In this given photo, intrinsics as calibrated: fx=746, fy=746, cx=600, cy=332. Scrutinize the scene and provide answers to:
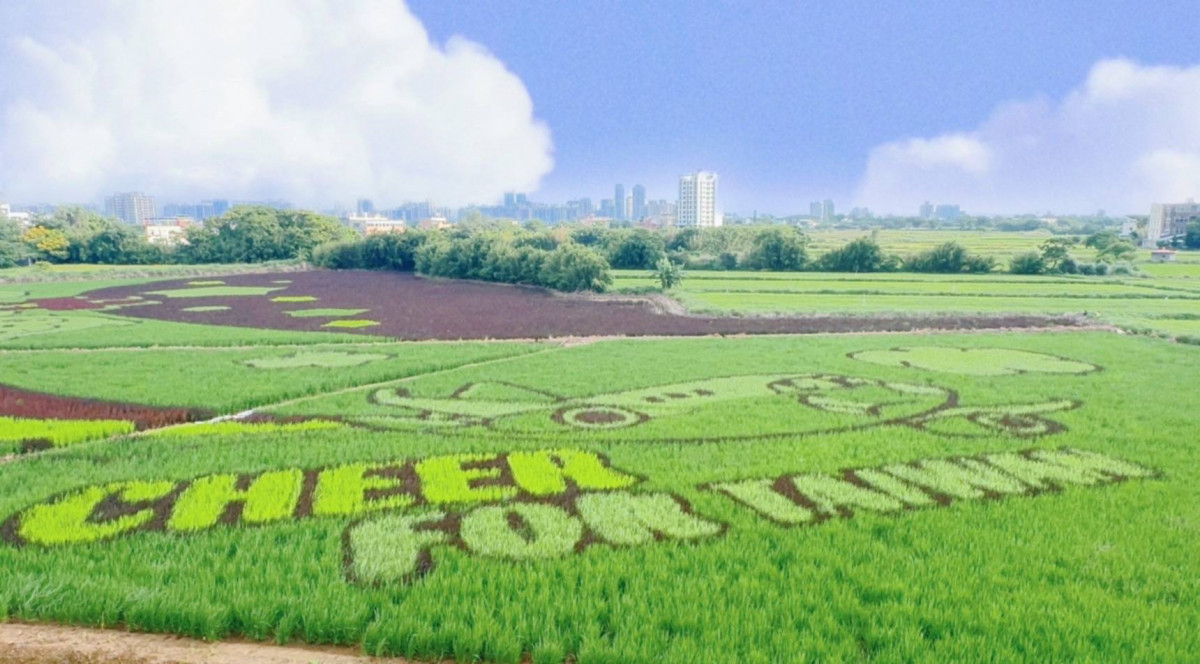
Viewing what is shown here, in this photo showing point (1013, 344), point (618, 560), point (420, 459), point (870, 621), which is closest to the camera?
point (870, 621)

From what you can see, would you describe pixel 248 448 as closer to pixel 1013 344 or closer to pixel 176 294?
pixel 1013 344

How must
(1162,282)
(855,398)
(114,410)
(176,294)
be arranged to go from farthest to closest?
1. (1162,282)
2. (176,294)
3. (855,398)
4. (114,410)

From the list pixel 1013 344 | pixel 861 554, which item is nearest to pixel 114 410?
pixel 861 554

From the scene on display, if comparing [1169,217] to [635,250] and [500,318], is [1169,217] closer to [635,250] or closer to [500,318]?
[635,250]

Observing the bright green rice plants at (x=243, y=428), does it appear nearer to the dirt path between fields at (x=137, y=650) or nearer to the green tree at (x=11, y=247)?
the dirt path between fields at (x=137, y=650)

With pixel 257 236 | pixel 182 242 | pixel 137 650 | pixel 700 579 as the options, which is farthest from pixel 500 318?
pixel 182 242

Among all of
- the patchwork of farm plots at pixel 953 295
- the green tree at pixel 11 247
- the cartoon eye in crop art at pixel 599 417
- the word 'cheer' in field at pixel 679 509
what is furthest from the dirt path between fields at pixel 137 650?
the green tree at pixel 11 247
